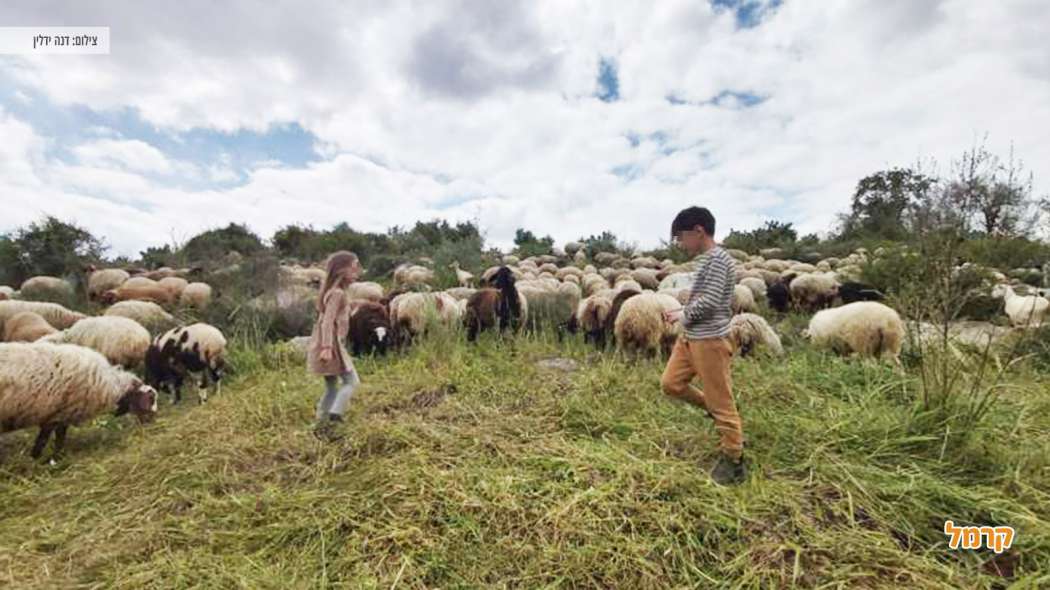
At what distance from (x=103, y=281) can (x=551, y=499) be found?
59.6 ft

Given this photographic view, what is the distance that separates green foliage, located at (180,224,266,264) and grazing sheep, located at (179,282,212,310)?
23.5ft

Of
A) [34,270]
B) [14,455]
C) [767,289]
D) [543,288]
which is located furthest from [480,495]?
[34,270]

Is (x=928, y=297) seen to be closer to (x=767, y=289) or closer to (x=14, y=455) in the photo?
(x=14, y=455)

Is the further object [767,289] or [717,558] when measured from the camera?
[767,289]

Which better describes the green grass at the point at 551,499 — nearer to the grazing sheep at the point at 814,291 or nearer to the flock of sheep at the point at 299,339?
the flock of sheep at the point at 299,339

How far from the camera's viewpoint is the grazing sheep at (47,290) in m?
11.8

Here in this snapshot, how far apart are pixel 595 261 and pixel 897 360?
19216 millimetres

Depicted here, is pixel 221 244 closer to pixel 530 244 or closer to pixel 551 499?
pixel 530 244

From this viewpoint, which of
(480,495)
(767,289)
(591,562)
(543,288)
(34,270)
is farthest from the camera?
(34,270)

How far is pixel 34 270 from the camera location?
53.1ft

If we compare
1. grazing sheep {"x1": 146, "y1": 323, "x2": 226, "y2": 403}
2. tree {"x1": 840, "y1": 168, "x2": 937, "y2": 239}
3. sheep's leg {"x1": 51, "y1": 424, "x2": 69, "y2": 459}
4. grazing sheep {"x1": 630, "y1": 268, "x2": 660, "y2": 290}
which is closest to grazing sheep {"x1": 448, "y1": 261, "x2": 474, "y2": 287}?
grazing sheep {"x1": 630, "y1": 268, "x2": 660, "y2": 290}

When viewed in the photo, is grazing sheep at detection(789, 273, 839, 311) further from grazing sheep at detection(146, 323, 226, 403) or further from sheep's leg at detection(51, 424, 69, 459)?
sheep's leg at detection(51, 424, 69, 459)

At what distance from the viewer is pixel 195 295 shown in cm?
1233

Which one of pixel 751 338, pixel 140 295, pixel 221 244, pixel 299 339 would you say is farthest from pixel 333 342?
pixel 221 244
